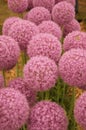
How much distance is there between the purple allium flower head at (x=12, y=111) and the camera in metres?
0.45

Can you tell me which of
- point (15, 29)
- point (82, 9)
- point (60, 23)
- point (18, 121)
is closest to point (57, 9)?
point (60, 23)

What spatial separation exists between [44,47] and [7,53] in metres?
0.07

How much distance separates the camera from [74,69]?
0.51 meters

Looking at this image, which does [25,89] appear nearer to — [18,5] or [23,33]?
[23,33]


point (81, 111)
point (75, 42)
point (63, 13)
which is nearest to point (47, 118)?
point (81, 111)

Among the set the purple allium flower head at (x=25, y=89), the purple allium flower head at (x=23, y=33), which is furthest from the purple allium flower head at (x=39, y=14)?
the purple allium flower head at (x=25, y=89)

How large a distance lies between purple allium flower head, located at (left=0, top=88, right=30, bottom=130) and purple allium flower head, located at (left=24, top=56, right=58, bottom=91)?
0.04 meters

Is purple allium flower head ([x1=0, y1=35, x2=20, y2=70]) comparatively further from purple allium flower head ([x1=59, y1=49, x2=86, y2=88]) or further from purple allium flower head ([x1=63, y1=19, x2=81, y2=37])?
purple allium flower head ([x1=63, y1=19, x2=81, y2=37])

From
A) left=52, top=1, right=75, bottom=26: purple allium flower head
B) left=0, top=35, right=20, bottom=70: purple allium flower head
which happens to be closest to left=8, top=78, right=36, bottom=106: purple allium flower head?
left=0, top=35, right=20, bottom=70: purple allium flower head

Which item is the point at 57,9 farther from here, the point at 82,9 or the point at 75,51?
the point at 82,9

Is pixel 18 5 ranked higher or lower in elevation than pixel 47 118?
higher

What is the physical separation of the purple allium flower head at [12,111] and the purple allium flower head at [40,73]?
0.04 m

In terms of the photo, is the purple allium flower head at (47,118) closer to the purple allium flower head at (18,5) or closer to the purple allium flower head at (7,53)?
the purple allium flower head at (7,53)

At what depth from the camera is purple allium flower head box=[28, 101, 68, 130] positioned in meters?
0.48
